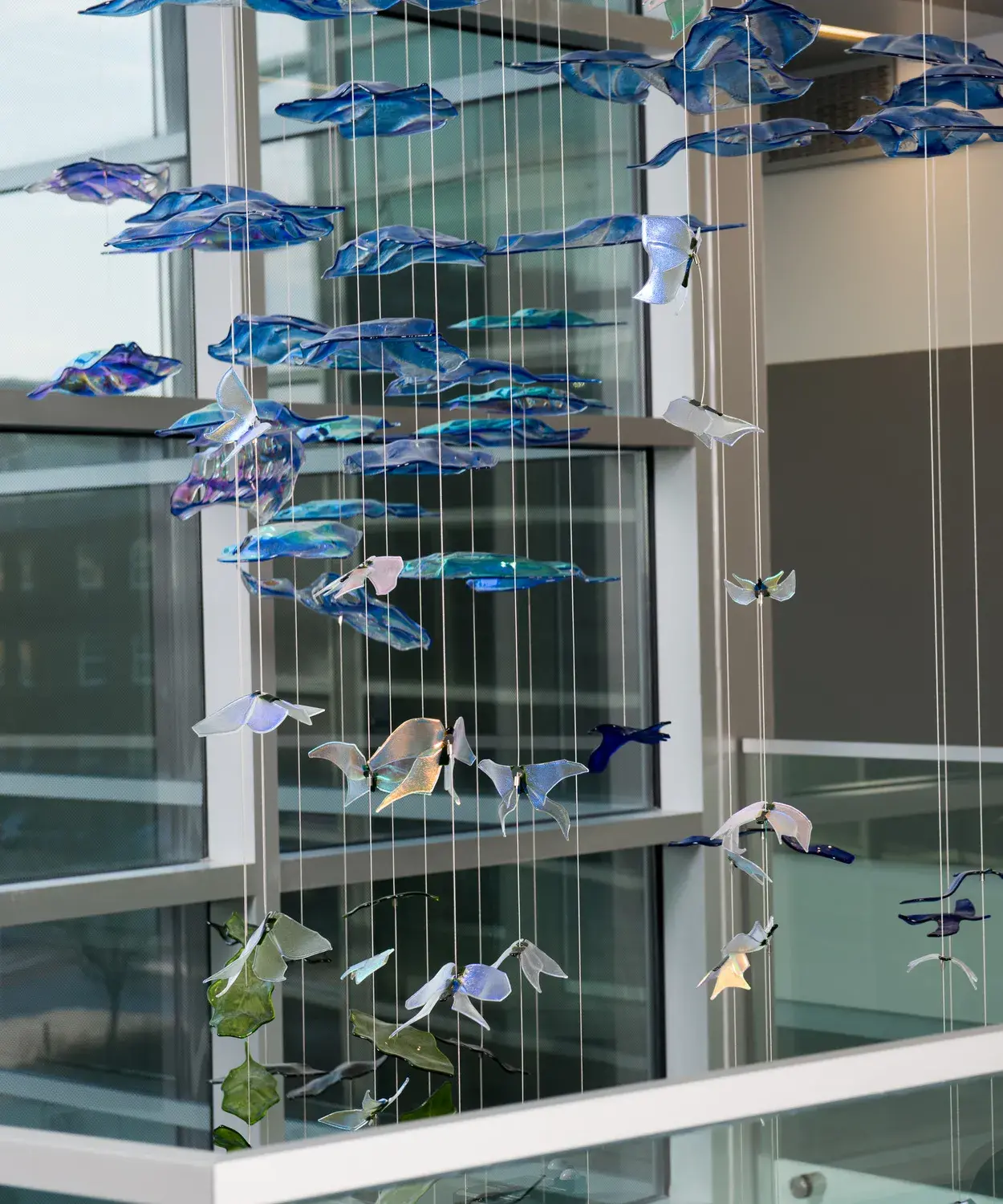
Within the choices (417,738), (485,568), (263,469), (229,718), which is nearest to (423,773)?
(417,738)

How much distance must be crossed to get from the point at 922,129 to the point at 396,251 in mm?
857

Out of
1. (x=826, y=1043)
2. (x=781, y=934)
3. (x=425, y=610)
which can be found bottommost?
(x=826, y=1043)

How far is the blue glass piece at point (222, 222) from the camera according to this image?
8.38 feet

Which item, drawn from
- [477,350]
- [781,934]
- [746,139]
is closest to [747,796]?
[781,934]

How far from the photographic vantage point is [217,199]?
102 inches

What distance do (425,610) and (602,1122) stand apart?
2965 mm

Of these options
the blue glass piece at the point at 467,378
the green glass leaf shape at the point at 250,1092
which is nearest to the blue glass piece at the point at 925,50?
the blue glass piece at the point at 467,378

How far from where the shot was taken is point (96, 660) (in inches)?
145

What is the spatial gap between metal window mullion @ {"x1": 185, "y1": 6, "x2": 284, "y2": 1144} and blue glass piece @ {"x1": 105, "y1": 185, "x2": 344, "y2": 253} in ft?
3.15

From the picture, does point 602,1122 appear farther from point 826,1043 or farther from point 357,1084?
point 826,1043

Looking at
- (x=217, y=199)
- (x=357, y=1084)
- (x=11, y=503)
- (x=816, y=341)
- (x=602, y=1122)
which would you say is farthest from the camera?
(x=816, y=341)

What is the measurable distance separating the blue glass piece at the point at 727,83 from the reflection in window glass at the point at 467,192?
1.23m

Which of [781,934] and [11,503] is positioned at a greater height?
[11,503]

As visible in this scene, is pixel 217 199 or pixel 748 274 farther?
pixel 748 274
